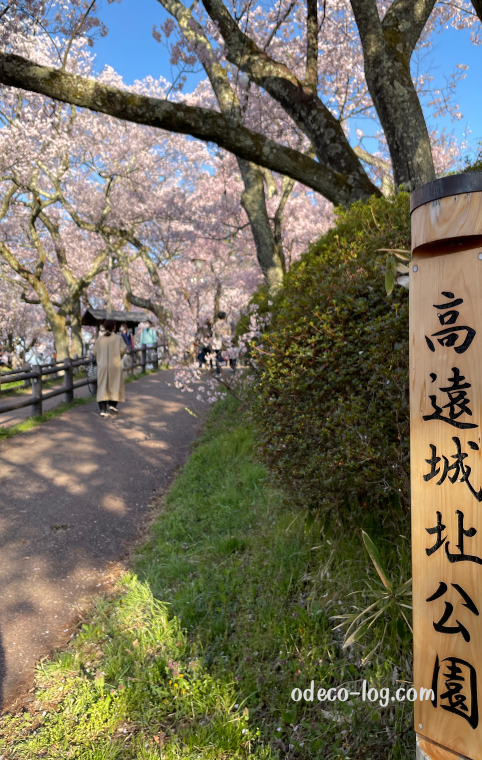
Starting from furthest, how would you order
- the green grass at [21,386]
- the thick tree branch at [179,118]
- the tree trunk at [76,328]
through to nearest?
the tree trunk at [76,328] < the green grass at [21,386] < the thick tree branch at [179,118]

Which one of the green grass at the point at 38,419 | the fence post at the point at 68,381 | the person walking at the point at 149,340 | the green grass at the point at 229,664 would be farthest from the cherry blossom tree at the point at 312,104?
the person walking at the point at 149,340

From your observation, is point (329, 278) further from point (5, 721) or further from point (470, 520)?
point (5, 721)

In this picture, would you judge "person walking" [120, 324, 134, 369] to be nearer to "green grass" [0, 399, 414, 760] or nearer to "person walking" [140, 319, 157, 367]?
"person walking" [140, 319, 157, 367]

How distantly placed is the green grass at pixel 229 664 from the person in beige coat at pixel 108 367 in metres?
6.27

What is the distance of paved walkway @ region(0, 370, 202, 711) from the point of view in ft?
11.7

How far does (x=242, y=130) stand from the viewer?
5.02 m

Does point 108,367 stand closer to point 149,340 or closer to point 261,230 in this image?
point 261,230

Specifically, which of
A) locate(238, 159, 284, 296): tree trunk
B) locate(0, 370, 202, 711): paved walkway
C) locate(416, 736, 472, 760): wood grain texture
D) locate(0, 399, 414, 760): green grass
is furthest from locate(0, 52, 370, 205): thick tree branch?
locate(416, 736, 472, 760): wood grain texture

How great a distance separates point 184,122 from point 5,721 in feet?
15.8

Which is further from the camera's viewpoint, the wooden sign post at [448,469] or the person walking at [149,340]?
the person walking at [149,340]

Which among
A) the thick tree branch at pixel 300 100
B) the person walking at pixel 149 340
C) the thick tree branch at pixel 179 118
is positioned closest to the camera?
the thick tree branch at pixel 179 118

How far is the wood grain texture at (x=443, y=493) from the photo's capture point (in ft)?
4.87

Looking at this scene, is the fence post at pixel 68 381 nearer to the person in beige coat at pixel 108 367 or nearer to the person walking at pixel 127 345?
the person in beige coat at pixel 108 367

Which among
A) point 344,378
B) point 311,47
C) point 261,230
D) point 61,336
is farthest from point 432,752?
point 61,336
